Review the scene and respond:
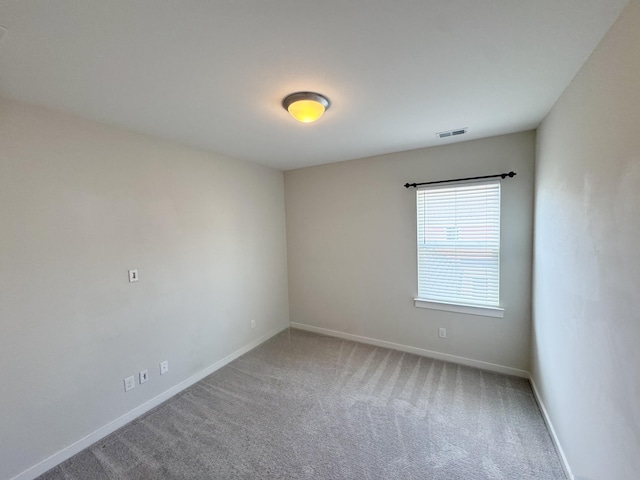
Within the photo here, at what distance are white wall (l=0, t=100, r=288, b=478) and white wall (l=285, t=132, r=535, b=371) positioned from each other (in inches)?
48.1

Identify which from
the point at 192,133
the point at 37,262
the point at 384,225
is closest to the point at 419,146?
the point at 384,225

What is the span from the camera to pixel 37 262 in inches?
71.4

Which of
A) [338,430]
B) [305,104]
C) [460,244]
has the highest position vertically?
[305,104]

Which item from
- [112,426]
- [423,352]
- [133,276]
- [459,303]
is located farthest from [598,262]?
[112,426]

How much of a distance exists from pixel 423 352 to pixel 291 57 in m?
3.31

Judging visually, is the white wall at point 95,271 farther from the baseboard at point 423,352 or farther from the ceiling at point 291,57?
the baseboard at point 423,352

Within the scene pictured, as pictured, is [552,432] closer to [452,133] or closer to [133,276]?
[452,133]

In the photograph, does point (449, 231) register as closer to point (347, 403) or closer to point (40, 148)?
point (347, 403)

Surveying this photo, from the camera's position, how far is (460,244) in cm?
298

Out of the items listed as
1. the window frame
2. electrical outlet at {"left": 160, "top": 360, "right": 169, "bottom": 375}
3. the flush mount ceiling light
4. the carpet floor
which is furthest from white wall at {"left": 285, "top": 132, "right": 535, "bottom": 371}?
electrical outlet at {"left": 160, "top": 360, "right": 169, "bottom": 375}

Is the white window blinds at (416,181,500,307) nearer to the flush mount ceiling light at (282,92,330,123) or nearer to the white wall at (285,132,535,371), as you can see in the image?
the white wall at (285,132,535,371)

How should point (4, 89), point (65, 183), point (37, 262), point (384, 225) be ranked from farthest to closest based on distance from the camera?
point (384, 225) → point (65, 183) → point (37, 262) → point (4, 89)

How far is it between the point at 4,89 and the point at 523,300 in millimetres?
4384

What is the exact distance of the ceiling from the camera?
108 cm
